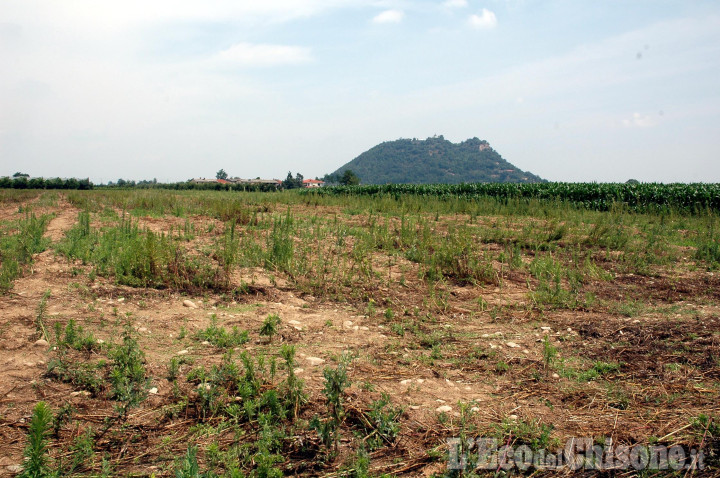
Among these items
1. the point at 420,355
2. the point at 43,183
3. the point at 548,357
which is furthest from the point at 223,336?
the point at 43,183

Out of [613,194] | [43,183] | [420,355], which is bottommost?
[420,355]

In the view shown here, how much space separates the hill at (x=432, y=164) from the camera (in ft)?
424

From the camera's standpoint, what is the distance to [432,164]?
140 m

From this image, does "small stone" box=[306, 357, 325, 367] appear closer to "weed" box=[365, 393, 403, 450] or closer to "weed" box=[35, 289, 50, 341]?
"weed" box=[365, 393, 403, 450]

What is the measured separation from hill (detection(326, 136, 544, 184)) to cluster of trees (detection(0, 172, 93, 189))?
87201mm

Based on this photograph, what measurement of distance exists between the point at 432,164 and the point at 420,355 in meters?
140

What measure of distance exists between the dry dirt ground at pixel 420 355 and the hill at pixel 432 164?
117 metres

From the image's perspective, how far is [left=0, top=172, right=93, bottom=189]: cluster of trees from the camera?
3459 cm

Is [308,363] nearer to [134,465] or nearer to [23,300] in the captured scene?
[134,465]

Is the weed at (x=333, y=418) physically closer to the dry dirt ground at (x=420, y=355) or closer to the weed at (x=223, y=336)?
the dry dirt ground at (x=420, y=355)

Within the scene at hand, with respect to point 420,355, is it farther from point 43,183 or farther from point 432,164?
point 432,164

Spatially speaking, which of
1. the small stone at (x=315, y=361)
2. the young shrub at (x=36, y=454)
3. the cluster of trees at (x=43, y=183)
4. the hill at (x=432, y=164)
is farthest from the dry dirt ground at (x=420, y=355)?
the hill at (x=432, y=164)

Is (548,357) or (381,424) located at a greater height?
(548,357)

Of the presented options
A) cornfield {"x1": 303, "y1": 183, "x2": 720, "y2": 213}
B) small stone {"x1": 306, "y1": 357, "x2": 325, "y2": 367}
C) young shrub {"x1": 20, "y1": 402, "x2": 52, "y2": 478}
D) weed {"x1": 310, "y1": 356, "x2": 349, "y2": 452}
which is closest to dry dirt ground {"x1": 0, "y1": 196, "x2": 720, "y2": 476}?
small stone {"x1": 306, "y1": 357, "x2": 325, "y2": 367}
